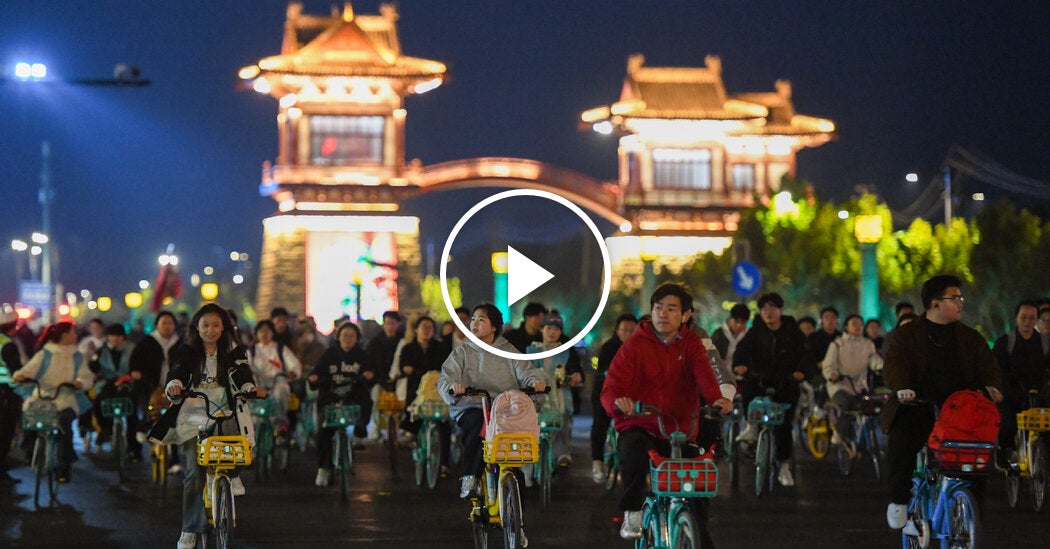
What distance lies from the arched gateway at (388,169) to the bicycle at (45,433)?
4079 cm

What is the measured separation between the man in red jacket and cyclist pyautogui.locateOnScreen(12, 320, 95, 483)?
7.81 m

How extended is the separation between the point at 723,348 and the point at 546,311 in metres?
1.84

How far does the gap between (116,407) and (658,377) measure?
8.91 meters

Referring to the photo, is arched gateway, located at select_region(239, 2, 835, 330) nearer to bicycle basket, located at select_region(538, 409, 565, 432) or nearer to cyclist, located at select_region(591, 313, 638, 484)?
cyclist, located at select_region(591, 313, 638, 484)

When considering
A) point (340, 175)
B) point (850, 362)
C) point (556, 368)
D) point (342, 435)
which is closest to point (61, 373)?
point (342, 435)

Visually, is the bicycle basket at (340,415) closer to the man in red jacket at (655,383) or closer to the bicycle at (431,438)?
the bicycle at (431,438)

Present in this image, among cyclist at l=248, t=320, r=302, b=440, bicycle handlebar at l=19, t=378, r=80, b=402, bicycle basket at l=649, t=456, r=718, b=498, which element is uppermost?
cyclist at l=248, t=320, r=302, b=440

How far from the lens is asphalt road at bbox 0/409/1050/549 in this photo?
38.8ft

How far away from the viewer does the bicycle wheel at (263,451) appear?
55.4ft

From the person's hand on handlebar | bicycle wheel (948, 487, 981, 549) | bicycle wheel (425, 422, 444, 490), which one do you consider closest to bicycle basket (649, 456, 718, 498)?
the person's hand on handlebar

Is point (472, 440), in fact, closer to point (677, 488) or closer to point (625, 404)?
Result: point (625, 404)

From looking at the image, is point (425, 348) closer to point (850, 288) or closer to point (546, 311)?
point (546, 311)

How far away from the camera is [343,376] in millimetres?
15797

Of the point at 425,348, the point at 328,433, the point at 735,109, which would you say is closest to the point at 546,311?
the point at 425,348
